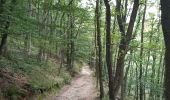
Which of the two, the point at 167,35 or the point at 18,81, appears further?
the point at 18,81

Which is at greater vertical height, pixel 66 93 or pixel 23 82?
pixel 23 82

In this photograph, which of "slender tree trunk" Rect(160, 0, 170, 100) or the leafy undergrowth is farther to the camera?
the leafy undergrowth

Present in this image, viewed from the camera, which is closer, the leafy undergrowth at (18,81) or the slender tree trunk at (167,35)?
the slender tree trunk at (167,35)

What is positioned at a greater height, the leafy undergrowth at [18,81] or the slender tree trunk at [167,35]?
the slender tree trunk at [167,35]

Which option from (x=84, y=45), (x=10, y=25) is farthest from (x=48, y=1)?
(x=84, y=45)

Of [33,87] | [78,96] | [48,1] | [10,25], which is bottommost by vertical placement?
[78,96]

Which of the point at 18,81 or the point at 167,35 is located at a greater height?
the point at 167,35

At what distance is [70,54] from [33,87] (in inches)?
666

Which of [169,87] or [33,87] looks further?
[33,87]

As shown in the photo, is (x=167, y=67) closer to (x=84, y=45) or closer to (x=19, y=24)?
(x=19, y=24)

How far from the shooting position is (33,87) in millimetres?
15211

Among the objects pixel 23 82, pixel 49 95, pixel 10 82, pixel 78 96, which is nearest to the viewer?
pixel 10 82

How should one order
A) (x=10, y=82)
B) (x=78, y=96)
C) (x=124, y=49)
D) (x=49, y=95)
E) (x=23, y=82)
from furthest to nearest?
(x=78, y=96) → (x=49, y=95) → (x=23, y=82) → (x=10, y=82) → (x=124, y=49)

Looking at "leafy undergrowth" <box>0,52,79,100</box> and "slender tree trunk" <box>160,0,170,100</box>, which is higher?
"slender tree trunk" <box>160,0,170,100</box>
